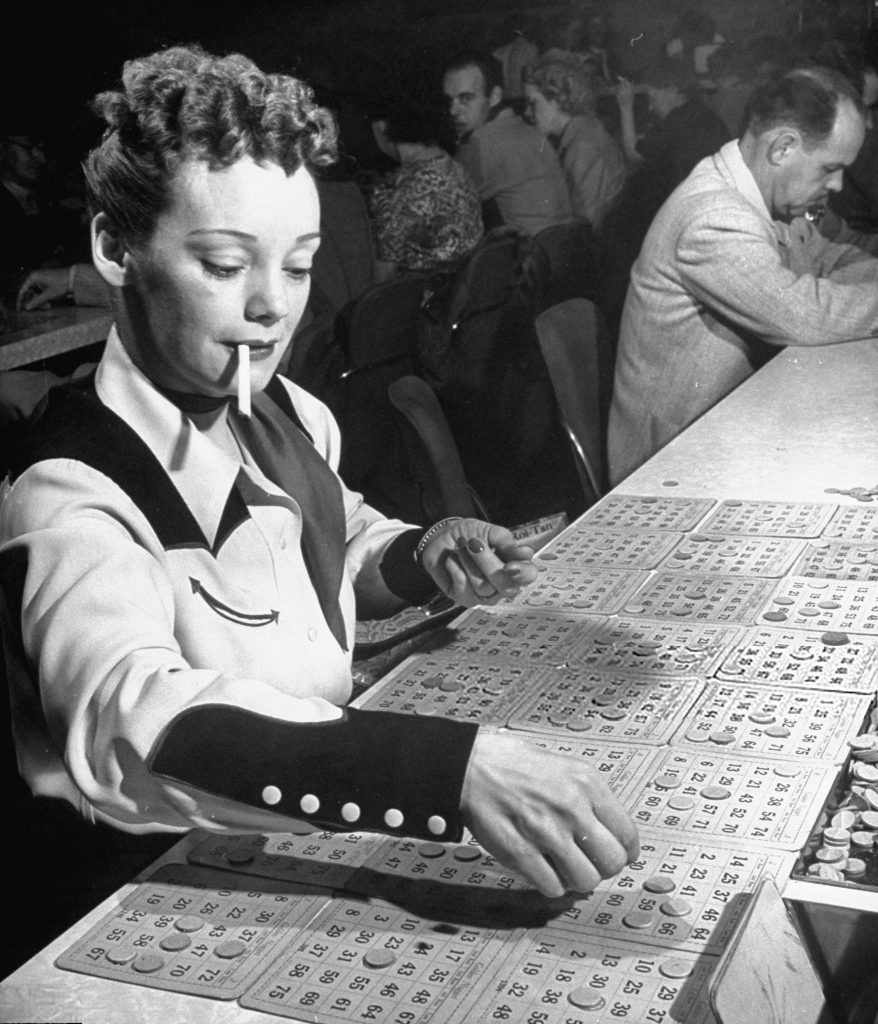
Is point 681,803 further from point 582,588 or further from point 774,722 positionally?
point 582,588

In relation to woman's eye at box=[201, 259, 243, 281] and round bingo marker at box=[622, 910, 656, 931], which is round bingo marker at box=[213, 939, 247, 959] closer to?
round bingo marker at box=[622, 910, 656, 931]

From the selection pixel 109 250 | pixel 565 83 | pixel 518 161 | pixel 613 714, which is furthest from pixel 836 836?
pixel 565 83

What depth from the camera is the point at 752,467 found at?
263cm

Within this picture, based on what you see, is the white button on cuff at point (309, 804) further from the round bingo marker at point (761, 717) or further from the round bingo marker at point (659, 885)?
the round bingo marker at point (761, 717)

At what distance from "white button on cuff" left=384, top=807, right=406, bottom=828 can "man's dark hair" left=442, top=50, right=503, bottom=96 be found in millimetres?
1143

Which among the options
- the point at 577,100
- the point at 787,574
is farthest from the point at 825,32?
the point at 787,574

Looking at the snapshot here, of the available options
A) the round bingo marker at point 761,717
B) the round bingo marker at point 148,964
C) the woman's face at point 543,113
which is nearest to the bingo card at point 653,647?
the round bingo marker at point 761,717

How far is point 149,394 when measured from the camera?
130 centimetres

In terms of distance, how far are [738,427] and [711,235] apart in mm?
516

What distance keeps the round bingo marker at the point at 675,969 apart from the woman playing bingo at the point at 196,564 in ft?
0.33

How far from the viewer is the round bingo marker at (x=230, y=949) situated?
3.96 ft

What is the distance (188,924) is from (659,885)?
1.45 ft

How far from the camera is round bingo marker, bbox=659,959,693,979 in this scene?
3.75 feet

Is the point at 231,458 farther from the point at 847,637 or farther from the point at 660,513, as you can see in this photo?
the point at 660,513
